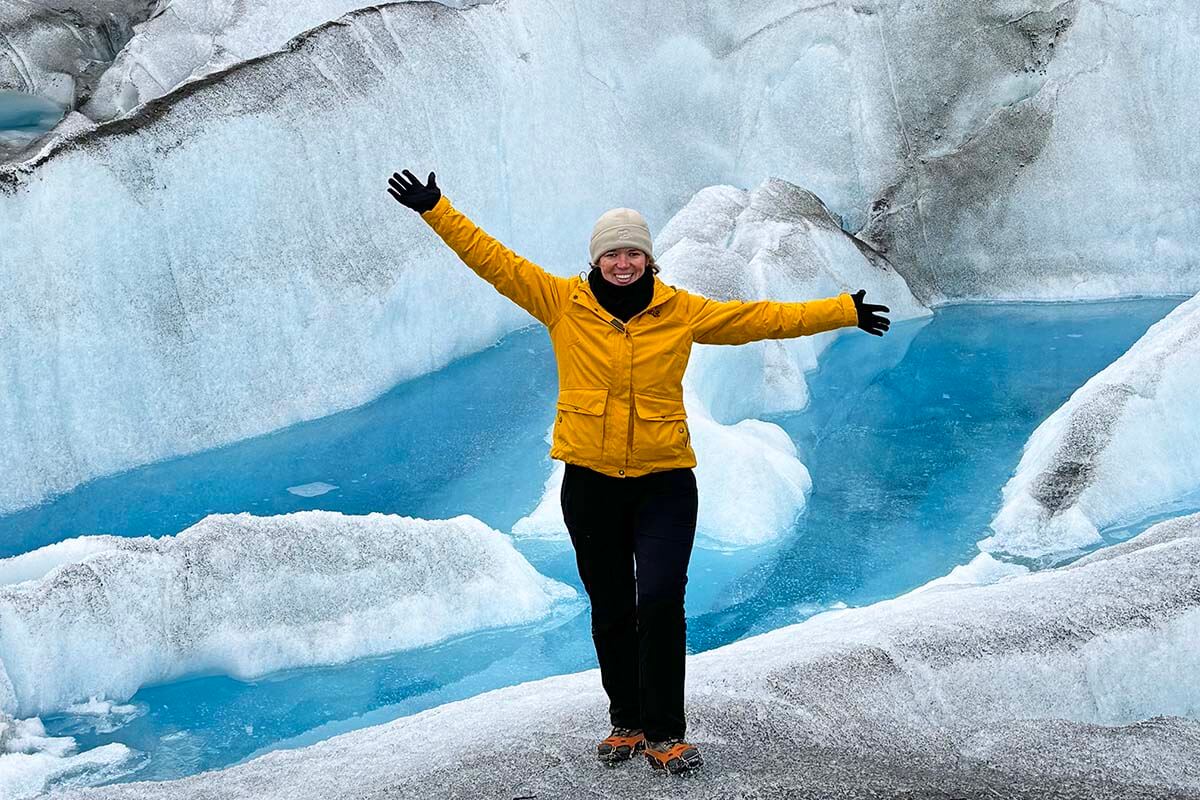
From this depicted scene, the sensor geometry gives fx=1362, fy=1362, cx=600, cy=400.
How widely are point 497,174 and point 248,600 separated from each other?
8.06m

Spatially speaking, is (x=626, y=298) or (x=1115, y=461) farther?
(x=1115, y=461)

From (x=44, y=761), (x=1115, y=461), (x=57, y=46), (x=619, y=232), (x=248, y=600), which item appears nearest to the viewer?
(x=619, y=232)

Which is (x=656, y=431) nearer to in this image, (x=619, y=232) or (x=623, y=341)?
(x=623, y=341)

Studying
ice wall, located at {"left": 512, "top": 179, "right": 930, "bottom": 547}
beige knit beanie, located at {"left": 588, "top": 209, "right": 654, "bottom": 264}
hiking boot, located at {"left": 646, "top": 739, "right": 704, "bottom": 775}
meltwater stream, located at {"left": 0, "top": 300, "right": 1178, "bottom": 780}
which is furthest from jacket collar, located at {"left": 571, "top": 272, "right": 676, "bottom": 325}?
ice wall, located at {"left": 512, "top": 179, "right": 930, "bottom": 547}

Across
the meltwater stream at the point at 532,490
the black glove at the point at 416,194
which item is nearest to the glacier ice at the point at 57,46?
the meltwater stream at the point at 532,490

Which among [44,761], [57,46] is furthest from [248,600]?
[57,46]

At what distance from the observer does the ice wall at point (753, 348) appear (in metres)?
9.59

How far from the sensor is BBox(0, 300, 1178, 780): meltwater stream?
720 centimetres

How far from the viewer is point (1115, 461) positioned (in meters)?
9.62

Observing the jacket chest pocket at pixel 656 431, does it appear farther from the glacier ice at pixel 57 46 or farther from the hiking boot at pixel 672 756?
the glacier ice at pixel 57 46

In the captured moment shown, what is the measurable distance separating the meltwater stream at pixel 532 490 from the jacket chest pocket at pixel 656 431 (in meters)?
3.60

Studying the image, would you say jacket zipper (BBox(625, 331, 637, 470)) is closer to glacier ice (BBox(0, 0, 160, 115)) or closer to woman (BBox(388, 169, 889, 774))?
woman (BBox(388, 169, 889, 774))

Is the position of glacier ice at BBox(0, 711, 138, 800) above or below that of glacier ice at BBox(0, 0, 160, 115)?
below

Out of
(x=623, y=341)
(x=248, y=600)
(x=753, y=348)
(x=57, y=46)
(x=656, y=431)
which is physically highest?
(x=57, y=46)
